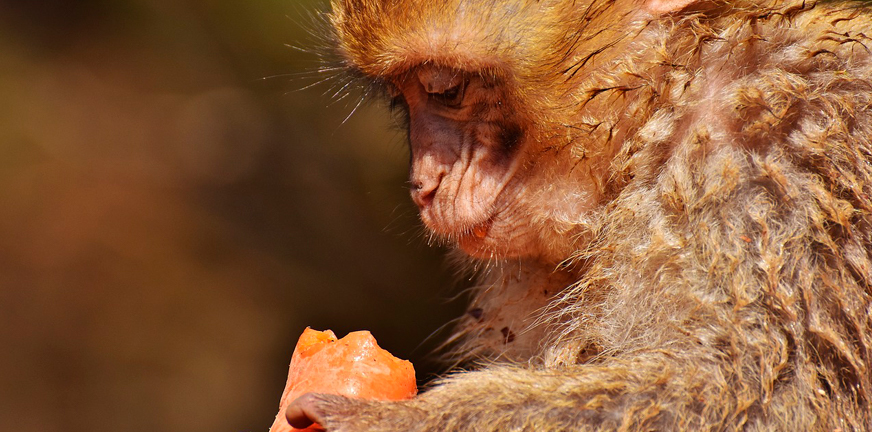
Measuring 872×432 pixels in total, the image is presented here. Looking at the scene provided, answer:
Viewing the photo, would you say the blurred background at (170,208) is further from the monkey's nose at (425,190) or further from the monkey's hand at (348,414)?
the monkey's hand at (348,414)

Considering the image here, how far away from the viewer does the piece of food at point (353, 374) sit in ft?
7.72

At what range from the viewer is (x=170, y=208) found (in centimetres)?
547

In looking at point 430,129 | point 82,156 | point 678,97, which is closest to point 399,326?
point 82,156

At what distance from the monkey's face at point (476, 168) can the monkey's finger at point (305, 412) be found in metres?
0.92

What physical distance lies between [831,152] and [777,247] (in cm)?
27

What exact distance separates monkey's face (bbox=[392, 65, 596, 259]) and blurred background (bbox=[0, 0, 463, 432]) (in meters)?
2.25

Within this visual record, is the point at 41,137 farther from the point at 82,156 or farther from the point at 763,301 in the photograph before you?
the point at 763,301

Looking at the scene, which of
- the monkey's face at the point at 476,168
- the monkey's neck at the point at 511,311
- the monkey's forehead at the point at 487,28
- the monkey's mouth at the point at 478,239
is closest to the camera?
the monkey's forehead at the point at 487,28

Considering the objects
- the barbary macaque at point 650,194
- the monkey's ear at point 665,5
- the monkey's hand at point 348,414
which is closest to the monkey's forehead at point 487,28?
the barbary macaque at point 650,194

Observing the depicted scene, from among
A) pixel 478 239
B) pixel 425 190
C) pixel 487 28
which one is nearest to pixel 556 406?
pixel 478 239

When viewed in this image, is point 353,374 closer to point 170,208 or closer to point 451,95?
point 451,95

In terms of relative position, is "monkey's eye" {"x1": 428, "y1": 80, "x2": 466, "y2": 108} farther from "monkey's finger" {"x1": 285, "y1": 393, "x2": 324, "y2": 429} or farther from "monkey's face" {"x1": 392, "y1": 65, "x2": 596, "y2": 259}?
"monkey's finger" {"x1": 285, "y1": 393, "x2": 324, "y2": 429}

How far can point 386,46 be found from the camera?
287 cm

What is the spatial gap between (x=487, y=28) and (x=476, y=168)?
1.43 feet
